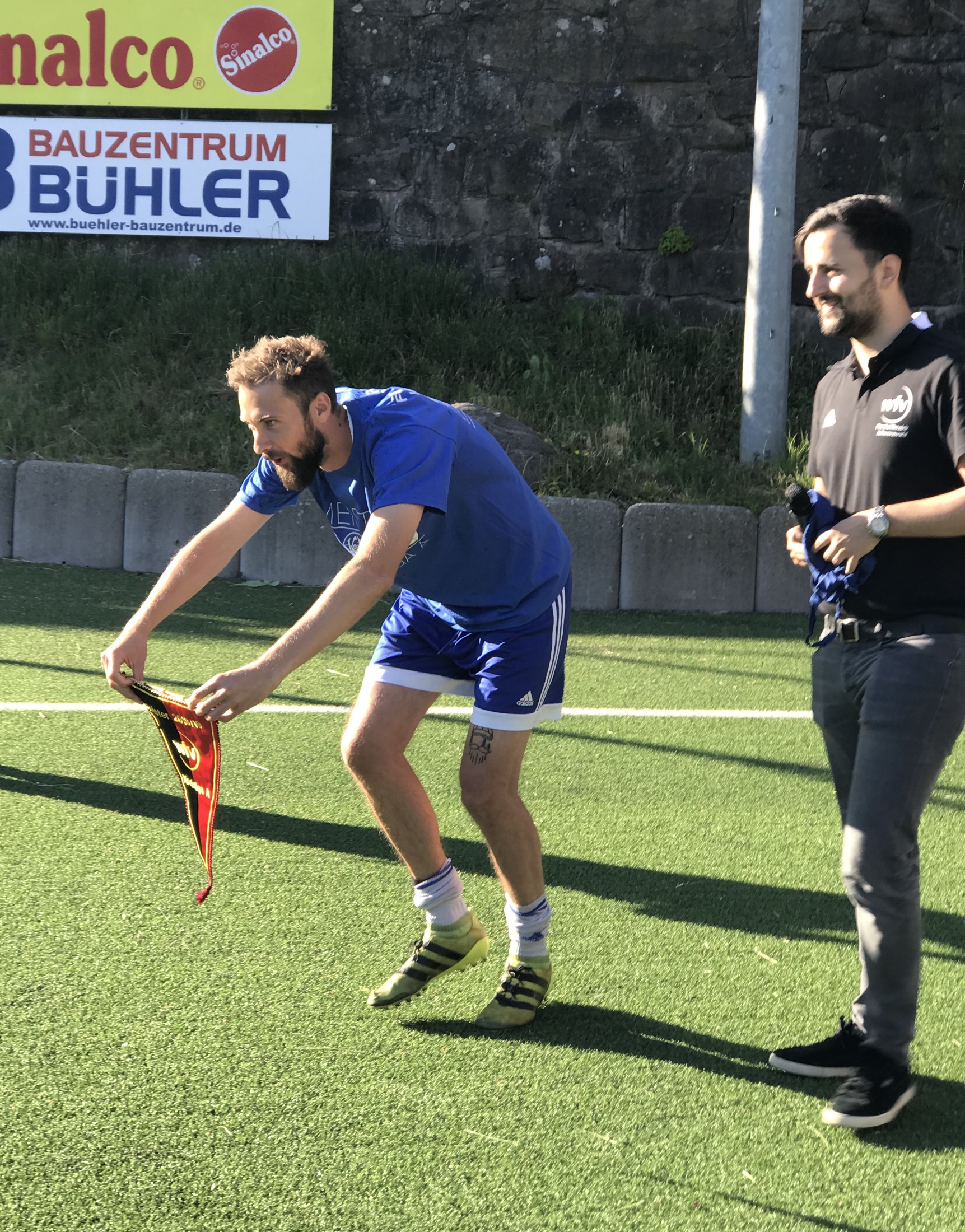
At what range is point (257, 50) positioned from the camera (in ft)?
39.2

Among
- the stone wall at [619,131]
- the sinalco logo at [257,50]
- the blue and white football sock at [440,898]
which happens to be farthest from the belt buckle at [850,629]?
the sinalco logo at [257,50]

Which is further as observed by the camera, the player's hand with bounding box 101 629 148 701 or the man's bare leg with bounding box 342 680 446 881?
the man's bare leg with bounding box 342 680 446 881

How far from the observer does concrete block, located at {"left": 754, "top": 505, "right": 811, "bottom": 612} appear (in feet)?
29.0

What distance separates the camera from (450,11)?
11.9 m

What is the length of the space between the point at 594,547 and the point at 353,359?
3.17 metres

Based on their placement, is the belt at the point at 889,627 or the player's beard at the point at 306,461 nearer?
the belt at the point at 889,627

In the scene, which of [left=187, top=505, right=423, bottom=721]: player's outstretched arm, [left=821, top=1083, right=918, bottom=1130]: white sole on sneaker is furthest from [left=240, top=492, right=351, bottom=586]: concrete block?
[left=821, top=1083, right=918, bottom=1130]: white sole on sneaker

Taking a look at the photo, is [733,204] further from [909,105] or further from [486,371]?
[486,371]

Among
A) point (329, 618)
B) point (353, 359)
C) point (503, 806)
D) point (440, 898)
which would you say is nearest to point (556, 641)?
point (503, 806)

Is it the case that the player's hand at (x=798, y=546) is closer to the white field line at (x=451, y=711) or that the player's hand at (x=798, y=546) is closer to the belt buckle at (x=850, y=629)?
the belt buckle at (x=850, y=629)

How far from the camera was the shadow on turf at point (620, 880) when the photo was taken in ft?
13.4

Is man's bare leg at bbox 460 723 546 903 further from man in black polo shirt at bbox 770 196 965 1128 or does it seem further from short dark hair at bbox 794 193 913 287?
short dark hair at bbox 794 193 913 287

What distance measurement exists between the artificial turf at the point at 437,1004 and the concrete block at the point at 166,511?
129 inches

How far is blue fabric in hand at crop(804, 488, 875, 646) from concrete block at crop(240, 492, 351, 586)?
6.41 metres
